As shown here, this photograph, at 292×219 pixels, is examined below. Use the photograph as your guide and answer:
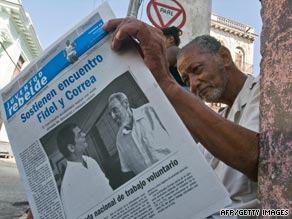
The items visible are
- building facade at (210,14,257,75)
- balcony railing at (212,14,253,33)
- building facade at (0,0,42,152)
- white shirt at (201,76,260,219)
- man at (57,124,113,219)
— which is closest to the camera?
man at (57,124,113,219)

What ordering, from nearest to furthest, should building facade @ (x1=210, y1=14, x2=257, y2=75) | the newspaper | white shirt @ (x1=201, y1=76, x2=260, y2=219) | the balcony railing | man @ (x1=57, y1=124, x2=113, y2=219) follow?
the newspaper
man @ (x1=57, y1=124, x2=113, y2=219)
white shirt @ (x1=201, y1=76, x2=260, y2=219)
building facade @ (x1=210, y1=14, x2=257, y2=75)
the balcony railing

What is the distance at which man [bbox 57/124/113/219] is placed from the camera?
2.91ft

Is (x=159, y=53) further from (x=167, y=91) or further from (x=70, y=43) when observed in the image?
(x=70, y=43)

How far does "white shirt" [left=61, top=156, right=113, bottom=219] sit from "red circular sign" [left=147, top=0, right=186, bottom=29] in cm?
193

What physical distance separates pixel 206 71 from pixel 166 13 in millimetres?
1380

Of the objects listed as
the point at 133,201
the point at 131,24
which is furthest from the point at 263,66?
the point at 133,201

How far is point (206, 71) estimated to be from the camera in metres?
1.48

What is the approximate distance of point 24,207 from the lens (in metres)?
3.86

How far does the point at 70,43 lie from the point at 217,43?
783mm

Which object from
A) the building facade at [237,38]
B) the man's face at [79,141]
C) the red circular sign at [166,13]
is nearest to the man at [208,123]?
the man's face at [79,141]

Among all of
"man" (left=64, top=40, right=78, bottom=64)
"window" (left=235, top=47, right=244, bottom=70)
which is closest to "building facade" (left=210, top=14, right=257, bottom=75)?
"window" (left=235, top=47, right=244, bottom=70)

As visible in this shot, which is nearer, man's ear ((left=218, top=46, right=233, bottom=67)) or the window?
man's ear ((left=218, top=46, right=233, bottom=67))

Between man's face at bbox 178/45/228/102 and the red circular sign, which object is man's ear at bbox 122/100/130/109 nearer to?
man's face at bbox 178/45/228/102

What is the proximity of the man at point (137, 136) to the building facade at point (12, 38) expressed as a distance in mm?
15985
